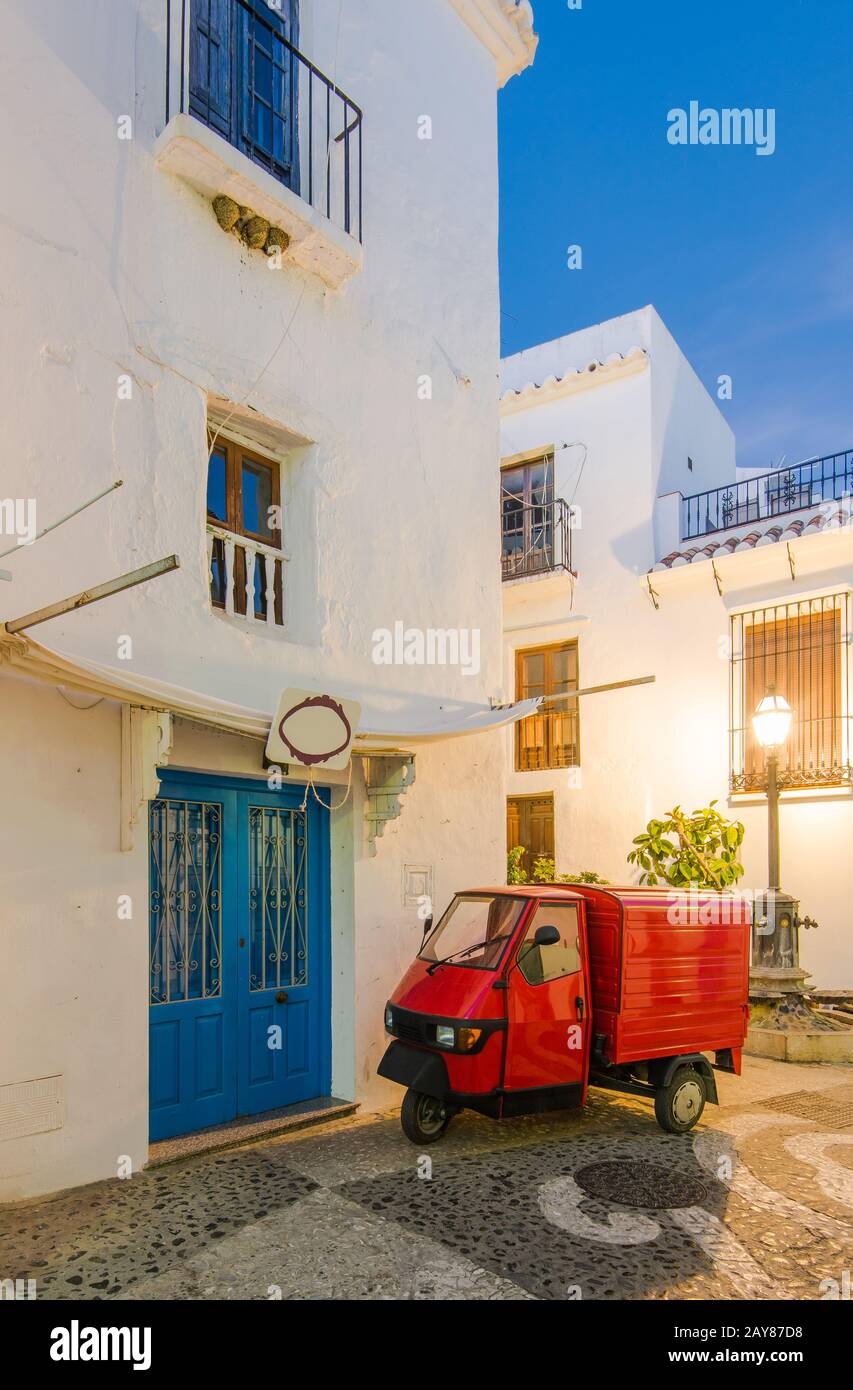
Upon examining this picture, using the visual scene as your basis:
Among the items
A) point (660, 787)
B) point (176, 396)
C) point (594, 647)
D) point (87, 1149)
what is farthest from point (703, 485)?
point (87, 1149)

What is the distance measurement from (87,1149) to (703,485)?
13.7 m

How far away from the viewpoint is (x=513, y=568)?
50.1ft

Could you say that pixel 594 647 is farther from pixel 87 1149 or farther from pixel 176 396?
pixel 87 1149

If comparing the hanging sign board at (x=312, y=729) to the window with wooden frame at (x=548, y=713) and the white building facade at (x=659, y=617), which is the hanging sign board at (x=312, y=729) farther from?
the window with wooden frame at (x=548, y=713)

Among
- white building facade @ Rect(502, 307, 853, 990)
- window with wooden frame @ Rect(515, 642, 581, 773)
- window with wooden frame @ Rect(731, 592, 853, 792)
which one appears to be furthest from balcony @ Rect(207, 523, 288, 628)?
window with wooden frame @ Rect(515, 642, 581, 773)

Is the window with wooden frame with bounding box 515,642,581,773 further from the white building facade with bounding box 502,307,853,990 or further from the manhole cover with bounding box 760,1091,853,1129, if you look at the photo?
the manhole cover with bounding box 760,1091,853,1129

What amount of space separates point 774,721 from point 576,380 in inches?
277

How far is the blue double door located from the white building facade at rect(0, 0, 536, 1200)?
0.08 ft

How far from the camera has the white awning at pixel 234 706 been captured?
5065mm

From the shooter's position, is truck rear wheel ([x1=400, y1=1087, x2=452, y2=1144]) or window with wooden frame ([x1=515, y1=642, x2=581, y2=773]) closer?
truck rear wheel ([x1=400, y1=1087, x2=452, y2=1144])

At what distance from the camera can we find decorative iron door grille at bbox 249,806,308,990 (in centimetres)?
726

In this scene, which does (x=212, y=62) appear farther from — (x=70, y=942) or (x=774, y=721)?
(x=774, y=721)

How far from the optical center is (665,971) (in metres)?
7.19

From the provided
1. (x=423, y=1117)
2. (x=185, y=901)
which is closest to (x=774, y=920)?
(x=423, y=1117)
